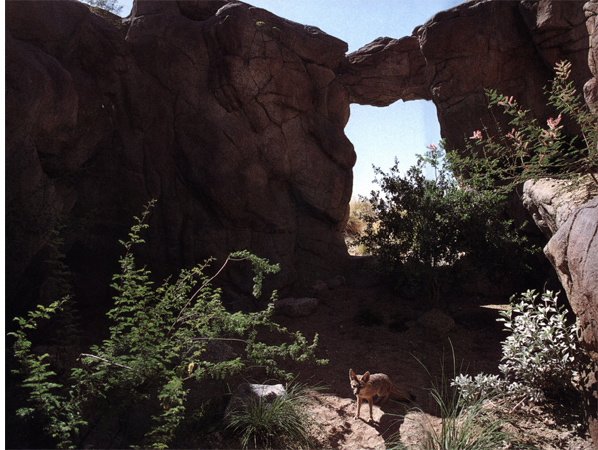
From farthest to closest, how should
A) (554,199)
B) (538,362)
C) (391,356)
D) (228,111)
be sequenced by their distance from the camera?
(228,111), (391,356), (554,199), (538,362)

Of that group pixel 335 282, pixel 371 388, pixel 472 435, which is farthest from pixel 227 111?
pixel 472 435

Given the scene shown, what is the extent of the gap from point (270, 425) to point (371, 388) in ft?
3.55

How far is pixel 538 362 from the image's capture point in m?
3.85

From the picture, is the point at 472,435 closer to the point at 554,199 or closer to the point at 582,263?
the point at 582,263

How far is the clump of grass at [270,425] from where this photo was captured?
153 inches

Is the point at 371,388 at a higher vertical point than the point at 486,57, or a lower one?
lower

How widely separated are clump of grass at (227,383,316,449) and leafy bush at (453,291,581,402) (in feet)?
4.97

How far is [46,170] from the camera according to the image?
6.57 metres

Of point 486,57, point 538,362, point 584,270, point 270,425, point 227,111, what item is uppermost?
point 486,57

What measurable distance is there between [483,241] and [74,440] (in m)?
5.90

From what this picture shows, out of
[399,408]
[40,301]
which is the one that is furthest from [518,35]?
[40,301]

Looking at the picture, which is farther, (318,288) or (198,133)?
(318,288)

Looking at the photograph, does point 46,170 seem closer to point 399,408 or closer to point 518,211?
point 399,408

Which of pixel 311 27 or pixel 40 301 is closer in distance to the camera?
pixel 40 301
